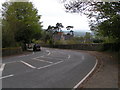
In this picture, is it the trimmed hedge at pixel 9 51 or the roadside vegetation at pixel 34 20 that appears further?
the trimmed hedge at pixel 9 51

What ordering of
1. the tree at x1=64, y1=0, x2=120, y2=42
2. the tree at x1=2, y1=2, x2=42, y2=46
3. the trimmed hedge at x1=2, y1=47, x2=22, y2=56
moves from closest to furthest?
1. the tree at x1=64, y1=0, x2=120, y2=42
2. the trimmed hedge at x1=2, y1=47, x2=22, y2=56
3. the tree at x1=2, y1=2, x2=42, y2=46

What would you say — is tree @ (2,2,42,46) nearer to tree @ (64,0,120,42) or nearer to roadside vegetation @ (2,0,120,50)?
roadside vegetation @ (2,0,120,50)

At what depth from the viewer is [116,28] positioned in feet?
46.4

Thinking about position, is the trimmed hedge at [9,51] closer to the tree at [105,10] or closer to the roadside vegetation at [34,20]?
the roadside vegetation at [34,20]

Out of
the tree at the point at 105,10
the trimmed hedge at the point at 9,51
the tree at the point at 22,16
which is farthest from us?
the tree at the point at 22,16

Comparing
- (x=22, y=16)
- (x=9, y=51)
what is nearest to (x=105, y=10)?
(x=9, y=51)

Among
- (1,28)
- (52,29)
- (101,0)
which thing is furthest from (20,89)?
(52,29)

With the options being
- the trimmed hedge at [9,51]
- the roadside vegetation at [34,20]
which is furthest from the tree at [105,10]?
the trimmed hedge at [9,51]

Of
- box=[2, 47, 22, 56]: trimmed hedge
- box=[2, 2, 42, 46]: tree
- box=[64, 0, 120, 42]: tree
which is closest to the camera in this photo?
box=[64, 0, 120, 42]: tree

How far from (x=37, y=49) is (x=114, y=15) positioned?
24738 millimetres

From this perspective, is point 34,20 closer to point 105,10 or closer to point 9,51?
point 9,51

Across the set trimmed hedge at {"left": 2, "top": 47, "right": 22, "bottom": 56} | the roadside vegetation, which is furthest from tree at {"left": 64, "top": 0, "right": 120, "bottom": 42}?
trimmed hedge at {"left": 2, "top": 47, "right": 22, "bottom": 56}

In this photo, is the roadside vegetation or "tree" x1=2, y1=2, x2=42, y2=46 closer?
the roadside vegetation

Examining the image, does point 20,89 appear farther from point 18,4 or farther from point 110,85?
point 18,4
